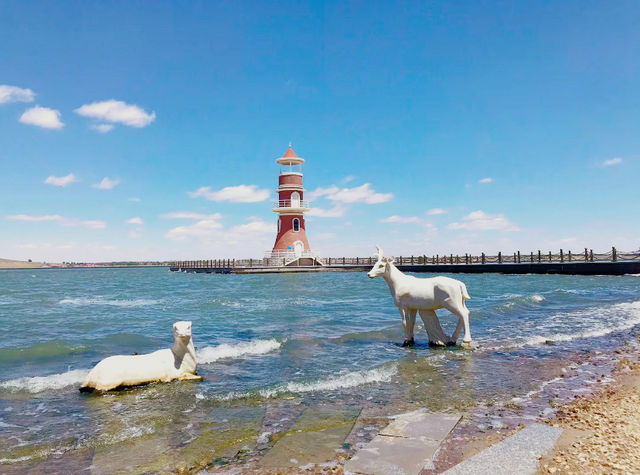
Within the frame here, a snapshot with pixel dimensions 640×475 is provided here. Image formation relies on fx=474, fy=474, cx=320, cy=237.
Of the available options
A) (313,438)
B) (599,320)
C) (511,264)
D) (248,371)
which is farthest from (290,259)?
(313,438)

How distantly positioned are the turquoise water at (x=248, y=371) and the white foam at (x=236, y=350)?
0.12 ft

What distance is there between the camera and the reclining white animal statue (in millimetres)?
7250

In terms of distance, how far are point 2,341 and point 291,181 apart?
122ft

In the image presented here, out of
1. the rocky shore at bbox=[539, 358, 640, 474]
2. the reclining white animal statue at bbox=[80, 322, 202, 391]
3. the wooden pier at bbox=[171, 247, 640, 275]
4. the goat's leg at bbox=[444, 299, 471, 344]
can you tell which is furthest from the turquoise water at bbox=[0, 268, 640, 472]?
the wooden pier at bbox=[171, 247, 640, 275]

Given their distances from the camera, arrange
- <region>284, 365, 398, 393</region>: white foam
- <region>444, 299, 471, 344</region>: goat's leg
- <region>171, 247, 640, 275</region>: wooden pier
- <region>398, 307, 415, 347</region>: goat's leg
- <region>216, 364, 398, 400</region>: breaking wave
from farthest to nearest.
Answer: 1. <region>171, 247, 640, 275</region>: wooden pier
2. <region>398, 307, 415, 347</region>: goat's leg
3. <region>444, 299, 471, 344</region>: goat's leg
4. <region>284, 365, 398, 393</region>: white foam
5. <region>216, 364, 398, 400</region>: breaking wave

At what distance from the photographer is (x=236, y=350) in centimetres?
1055

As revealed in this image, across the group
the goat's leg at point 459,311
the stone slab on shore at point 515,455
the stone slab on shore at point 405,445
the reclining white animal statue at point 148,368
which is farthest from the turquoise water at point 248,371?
the stone slab on shore at point 515,455

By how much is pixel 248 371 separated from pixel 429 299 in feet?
12.8

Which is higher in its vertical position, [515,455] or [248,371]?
[515,455]

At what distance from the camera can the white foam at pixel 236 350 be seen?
32.7 feet

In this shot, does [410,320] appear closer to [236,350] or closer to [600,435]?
[236,350]

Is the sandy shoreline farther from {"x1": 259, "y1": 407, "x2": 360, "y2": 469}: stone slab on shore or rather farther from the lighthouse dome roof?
the lighthouse dome roof

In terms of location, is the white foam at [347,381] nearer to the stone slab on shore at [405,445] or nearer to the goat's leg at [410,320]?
the stone slab on shore at [405,445]

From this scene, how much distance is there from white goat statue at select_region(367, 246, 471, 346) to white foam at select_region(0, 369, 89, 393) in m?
6.02
